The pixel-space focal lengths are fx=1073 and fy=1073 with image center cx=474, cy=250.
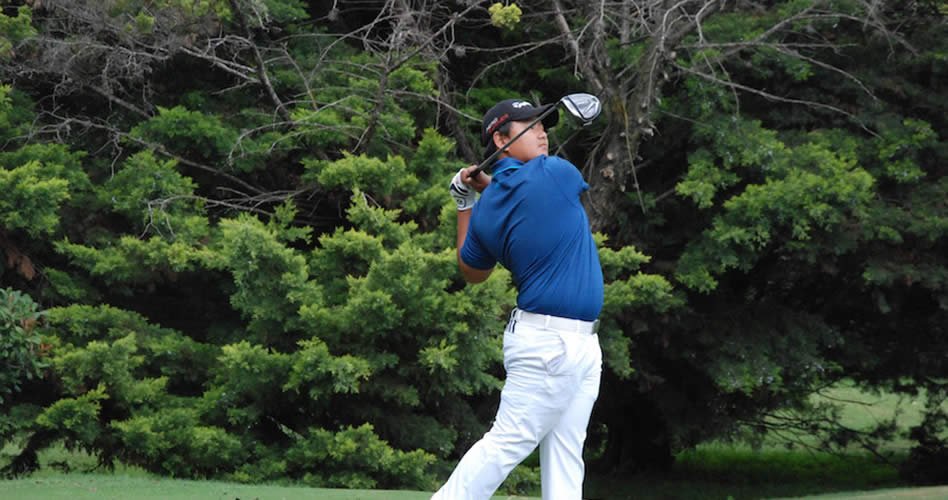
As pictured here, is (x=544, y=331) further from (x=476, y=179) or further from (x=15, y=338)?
(x=15, y=338)

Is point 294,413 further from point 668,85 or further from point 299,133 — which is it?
point 668,85

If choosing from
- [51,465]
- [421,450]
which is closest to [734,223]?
[421,450]

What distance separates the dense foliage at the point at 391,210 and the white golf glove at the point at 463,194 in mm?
4061

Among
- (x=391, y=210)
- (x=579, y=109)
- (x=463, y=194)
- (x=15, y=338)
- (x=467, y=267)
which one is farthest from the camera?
(x=391, y=210)

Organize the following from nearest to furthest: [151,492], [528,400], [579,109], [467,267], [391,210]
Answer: [528,400]
[579,109]
[467,267]
[151,492]
[391,210]

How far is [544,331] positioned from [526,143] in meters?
0.89

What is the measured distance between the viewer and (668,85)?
12.5 meters

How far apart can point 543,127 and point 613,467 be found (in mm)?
12571

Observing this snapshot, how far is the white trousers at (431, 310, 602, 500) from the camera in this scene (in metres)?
4.54

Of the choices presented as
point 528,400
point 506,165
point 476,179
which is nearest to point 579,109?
point 506,165

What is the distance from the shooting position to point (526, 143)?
16.0 ft

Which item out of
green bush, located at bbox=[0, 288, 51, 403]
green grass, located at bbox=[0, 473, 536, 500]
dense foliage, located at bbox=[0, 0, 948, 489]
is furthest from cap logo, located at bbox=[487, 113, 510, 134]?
dense foliage, located at bbox=[0, 0, 948, 489]

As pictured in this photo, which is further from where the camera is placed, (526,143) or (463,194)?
(463,194)

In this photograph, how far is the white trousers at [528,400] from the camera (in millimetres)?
4539
